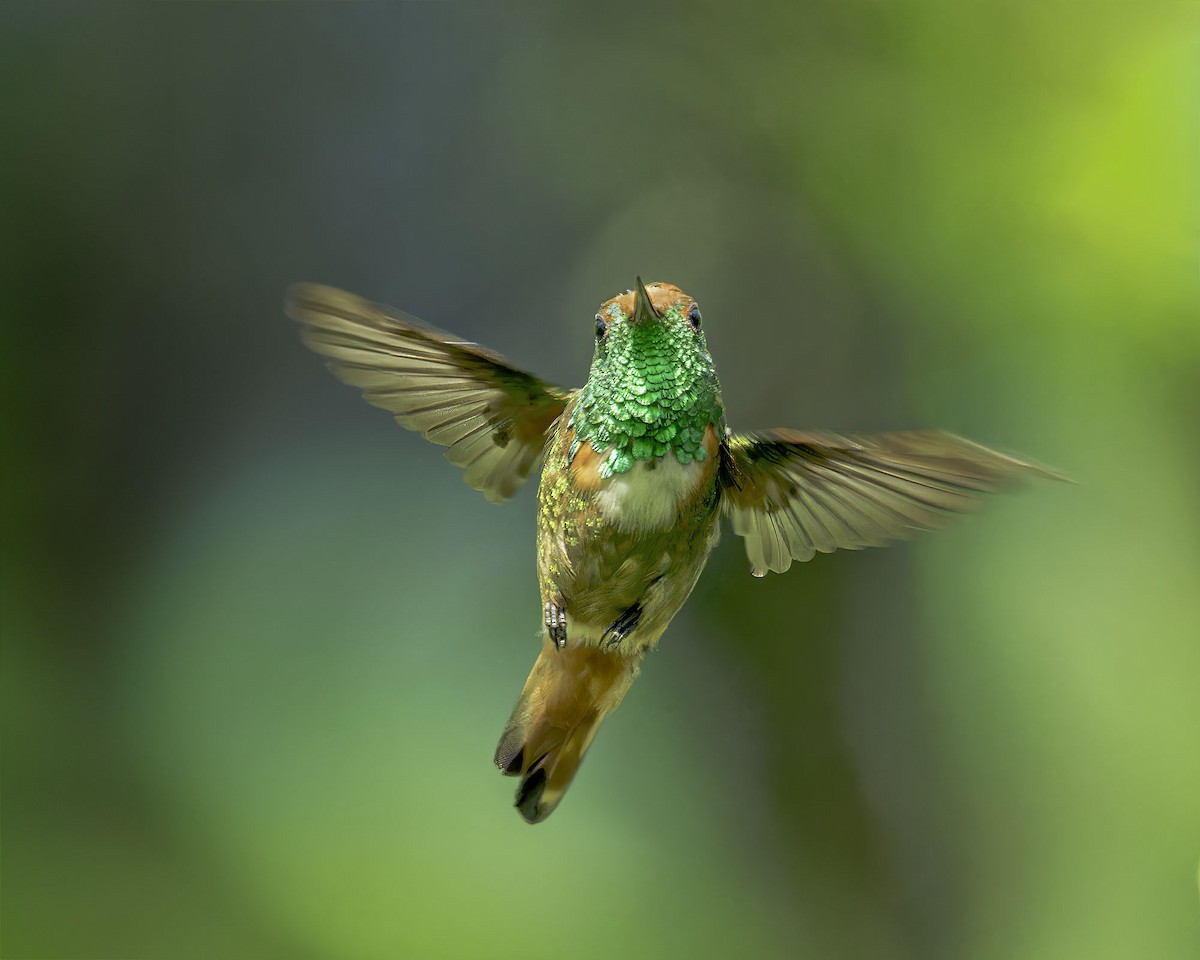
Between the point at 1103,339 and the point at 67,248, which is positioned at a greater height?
the point at 1103,339

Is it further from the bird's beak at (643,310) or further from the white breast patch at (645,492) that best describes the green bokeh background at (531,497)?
the bird's beak at (643,310)

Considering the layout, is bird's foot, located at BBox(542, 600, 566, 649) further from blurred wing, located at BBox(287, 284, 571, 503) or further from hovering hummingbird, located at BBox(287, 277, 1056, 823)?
blurred wing, located at BBox(287, 284, 571, 503)

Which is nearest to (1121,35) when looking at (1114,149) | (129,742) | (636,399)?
(1114,149)

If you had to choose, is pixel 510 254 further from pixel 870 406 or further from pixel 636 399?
pixel 636 399

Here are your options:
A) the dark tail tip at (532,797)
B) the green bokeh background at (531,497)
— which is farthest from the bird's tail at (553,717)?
the green bokeh background at (531,497)

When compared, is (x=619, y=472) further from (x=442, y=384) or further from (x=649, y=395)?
(x=442, y=384)

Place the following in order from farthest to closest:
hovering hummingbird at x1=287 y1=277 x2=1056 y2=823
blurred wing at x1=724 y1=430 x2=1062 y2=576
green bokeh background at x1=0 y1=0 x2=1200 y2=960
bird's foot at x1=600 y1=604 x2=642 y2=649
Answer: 1. green bokeh background at x1=0 y1=0 x2=1200 y2=960
2. bird's foot at x1=600 y1=604 x2=642 y2=649
3. hovering hummingbird at x1=287 y1=277 x2=1056 y2=823
4. blurred wing at x1=724 y1=430 x2=1062 y2=576

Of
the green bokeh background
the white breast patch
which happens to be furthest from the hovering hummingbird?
the green bokeh background
